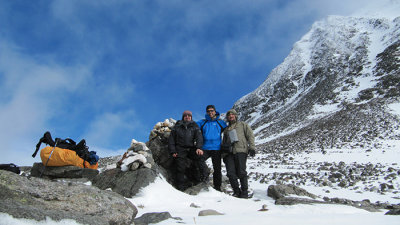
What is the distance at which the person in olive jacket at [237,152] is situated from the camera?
7023mm

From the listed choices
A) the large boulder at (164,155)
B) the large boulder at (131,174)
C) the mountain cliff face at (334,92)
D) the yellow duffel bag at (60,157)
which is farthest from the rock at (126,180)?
the mountain cliff face at (334,92)

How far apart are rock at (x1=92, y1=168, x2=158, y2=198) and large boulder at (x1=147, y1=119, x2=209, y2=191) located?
1.36 meters

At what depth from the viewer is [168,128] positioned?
358 inches

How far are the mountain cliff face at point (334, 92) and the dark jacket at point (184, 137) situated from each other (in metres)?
20.7

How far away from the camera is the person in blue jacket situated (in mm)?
7418

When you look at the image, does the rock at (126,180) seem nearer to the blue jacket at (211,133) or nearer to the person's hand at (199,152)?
the person's hand at (199,152)

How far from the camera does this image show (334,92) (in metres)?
59.7

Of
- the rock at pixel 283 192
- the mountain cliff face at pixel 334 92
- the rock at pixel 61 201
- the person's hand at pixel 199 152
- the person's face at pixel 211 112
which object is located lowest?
the rock at pixel 283 192

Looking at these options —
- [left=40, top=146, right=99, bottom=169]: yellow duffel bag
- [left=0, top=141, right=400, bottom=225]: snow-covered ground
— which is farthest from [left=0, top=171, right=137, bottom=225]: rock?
[left=40, top=146, right=99, bottom=169]: yellow duffel bag

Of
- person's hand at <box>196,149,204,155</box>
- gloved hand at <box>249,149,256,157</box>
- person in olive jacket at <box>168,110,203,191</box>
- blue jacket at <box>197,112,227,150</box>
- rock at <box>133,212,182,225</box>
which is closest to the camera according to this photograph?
rock at <box>133,212,182,225</box>

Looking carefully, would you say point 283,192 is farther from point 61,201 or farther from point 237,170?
point 61,201

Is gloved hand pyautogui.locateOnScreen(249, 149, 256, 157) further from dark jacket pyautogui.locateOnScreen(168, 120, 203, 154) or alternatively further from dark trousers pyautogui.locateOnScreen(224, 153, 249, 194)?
dark jacket pyautogui.locateOnScreen(168, 120, 203, 154)

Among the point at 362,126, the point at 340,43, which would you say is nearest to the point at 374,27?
the point at 340,43

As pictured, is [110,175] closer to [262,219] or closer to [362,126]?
[262,219]
